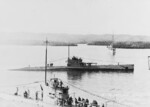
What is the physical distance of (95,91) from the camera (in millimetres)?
6082

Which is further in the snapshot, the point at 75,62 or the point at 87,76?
the point at 75,62

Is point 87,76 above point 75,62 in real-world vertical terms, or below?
below

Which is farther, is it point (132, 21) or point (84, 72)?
point (84, 72)

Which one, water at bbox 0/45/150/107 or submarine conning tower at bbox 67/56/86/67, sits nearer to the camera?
water at bbox 0/45/150/107

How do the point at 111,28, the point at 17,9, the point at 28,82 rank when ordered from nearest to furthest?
the point at 17,9 → the point at 111,28 → the point at 28,82

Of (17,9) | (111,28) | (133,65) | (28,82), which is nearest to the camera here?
(17,9)

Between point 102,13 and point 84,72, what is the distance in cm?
437

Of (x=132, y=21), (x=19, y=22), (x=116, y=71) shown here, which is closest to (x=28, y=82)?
(x=19, y=22)

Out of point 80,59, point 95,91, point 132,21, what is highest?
point 132,21

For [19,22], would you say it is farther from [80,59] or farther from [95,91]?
[80,59]

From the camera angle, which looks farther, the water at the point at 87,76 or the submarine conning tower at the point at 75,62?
the submarine conning tower at the point at 75,62

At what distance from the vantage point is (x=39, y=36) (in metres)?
4.79

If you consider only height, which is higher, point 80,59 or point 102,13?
point 102,13

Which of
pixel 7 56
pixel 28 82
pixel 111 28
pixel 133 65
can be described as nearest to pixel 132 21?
pixel 111 28
